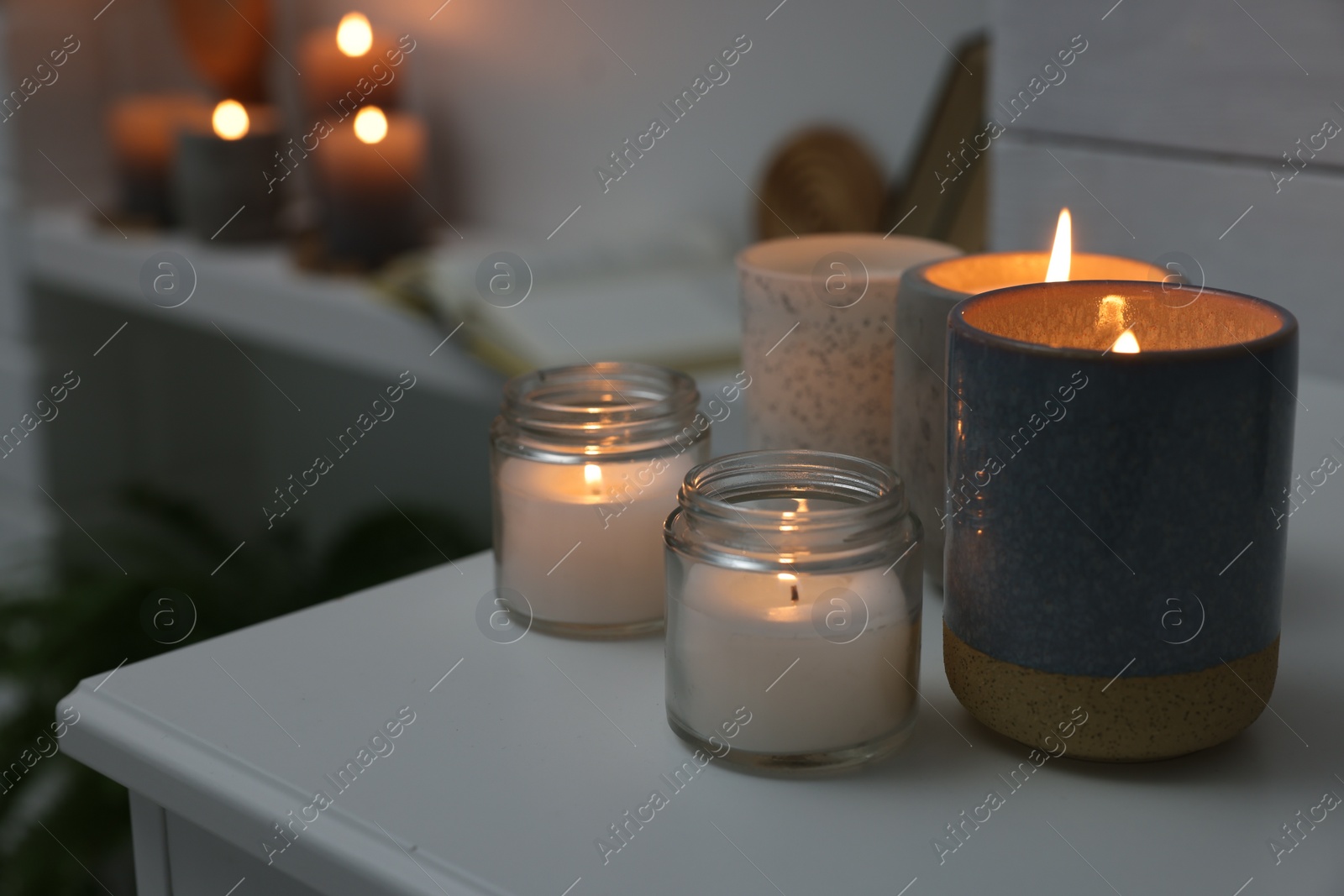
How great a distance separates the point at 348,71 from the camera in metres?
1.63

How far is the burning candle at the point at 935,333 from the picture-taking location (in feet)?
1.51

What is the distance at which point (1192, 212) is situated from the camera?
102 cm

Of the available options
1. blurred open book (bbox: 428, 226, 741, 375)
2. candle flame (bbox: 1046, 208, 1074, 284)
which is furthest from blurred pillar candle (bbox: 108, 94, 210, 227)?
candle flame (bbox: 1046, 208, 1074, 284)

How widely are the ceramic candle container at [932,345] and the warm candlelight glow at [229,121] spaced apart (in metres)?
1.46

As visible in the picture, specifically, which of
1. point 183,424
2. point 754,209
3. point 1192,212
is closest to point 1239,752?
point 1192,212

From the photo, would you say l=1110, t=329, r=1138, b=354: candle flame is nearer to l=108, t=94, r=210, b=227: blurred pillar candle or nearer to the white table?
the white table

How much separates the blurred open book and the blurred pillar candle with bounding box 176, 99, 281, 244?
0.35 metres

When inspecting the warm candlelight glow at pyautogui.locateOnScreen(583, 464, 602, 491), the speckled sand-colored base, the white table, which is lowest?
the white table

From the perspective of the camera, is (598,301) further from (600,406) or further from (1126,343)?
(1126,343)

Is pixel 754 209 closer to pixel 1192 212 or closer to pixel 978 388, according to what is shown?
pixel 1192 212

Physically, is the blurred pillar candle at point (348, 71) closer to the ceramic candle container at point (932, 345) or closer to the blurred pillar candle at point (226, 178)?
the blurred pillar candle at point (226, 178)

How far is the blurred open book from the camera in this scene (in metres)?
1.27

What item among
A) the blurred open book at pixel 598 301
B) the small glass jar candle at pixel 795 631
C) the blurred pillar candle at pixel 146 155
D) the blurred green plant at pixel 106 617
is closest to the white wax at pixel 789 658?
the small glass jar candle at pixel 795 631

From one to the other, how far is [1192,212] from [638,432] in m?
0.69
